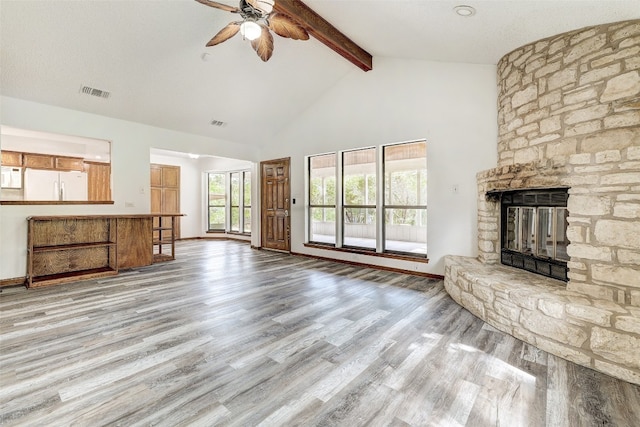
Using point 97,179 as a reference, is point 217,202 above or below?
below

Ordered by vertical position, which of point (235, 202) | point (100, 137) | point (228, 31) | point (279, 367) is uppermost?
point (228, 31)

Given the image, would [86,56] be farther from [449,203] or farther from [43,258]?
[449,203]

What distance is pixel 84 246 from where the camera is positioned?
4609 millimetres

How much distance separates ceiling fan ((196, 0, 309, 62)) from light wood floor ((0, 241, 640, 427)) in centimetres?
295

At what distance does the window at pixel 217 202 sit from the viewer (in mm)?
9859

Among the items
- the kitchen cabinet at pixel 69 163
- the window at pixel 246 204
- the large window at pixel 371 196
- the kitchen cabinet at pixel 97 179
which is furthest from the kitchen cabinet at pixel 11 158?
the large window at pixel 371 196

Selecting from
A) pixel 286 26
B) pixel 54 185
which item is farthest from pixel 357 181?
pixel 54 185

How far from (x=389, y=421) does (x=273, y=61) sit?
5.02 m

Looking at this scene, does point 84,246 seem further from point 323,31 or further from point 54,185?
point 323,31

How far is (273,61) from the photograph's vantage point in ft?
15.8

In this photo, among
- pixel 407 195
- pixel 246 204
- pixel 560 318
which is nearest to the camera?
pixel 560 318

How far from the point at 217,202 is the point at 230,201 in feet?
1.84

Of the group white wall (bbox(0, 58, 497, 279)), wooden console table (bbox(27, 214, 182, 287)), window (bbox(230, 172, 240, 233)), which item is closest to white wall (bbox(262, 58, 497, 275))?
white wall (bbox(0, 58, 497, 279))

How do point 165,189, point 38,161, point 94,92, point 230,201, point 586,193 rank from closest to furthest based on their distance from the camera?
1. point 586,193
2. point 94,92
3. point 38,161
4. point 165,189
5. point 230,201
